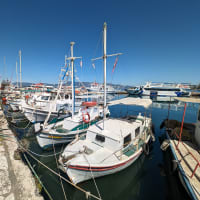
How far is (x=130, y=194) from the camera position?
231 inches

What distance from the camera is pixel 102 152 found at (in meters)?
6.55

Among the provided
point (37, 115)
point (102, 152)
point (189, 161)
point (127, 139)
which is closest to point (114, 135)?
point (127, 139)

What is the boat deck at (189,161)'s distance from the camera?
4320 mm

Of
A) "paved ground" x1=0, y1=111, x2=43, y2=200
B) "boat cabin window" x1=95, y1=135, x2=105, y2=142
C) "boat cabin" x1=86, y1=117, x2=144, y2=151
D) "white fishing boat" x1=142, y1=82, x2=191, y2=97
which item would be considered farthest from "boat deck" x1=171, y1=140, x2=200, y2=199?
"white fishing boat" x1=142, y1=82, x2=191, y2=97

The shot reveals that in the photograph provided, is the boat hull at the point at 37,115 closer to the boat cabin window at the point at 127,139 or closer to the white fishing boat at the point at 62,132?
the white fishing boat at the point at 62,132

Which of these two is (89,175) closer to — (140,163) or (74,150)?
(74,150)

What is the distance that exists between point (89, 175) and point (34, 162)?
16.5ft

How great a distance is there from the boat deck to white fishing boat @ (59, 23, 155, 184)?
8.13 ft

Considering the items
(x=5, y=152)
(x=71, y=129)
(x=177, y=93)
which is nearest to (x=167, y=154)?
(x=71, y=129)

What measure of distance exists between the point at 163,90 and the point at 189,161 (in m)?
53.4

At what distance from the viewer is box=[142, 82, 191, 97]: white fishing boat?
4691 cm

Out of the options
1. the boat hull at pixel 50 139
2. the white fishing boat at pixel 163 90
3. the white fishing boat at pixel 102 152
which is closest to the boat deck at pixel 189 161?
the white fishing boat at pixel 102 152

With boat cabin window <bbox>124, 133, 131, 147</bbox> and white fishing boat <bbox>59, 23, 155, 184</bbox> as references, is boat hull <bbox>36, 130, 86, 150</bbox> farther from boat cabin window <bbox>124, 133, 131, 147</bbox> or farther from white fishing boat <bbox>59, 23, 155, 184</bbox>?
boat cabin window <bbox>124, 133, 131, 147</bbox>

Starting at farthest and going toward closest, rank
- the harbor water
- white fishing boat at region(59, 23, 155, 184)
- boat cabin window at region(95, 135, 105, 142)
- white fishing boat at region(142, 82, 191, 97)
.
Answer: white fishing boat at region(142, 82, 191, 97)
boat cabin window at region(95, 135, 105, 142)
the harbor water
white fishing boat at region(59, 23, 155, 184)
